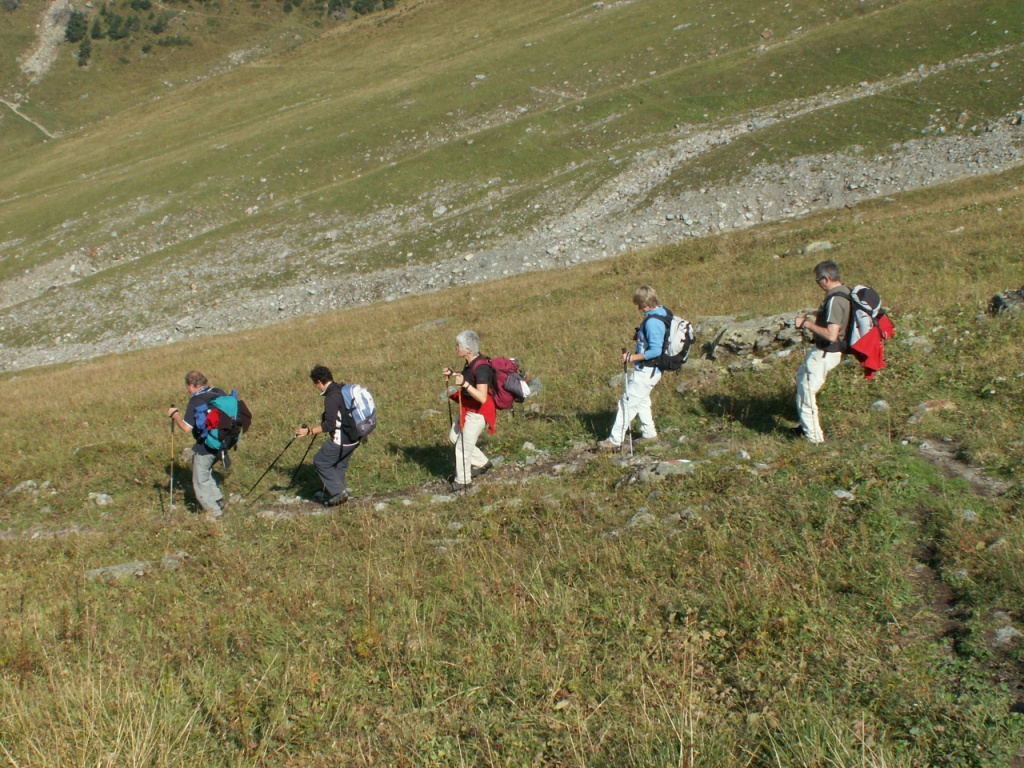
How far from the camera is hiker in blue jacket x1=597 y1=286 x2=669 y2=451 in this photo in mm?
9648

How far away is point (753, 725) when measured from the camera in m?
4.25

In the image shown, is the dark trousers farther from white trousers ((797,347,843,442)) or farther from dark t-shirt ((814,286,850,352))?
dark t-shirt ((814,286,850,352))

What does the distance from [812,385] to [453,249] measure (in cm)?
3231

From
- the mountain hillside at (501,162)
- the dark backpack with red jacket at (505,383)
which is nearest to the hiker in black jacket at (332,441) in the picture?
the dark backpack with red jacket at (505,383)

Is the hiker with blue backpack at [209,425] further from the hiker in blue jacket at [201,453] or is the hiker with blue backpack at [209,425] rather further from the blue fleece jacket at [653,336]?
the blue fleece jacket at [653,336]

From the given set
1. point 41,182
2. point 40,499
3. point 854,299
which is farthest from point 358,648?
point 41,182

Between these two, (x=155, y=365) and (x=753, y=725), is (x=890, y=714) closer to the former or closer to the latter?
(x=753, y=725)

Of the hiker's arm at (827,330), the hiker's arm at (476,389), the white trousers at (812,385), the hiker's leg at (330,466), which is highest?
the hiker's arm at (827,330)

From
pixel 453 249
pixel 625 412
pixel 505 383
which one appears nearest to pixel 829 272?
pixel 625 412

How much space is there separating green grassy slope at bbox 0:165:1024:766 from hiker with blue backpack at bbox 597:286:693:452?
72cm

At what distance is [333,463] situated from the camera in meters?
10.2

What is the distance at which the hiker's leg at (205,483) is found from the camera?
1077cm

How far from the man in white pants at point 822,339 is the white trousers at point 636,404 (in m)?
1.85

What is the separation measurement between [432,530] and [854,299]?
5.53m
